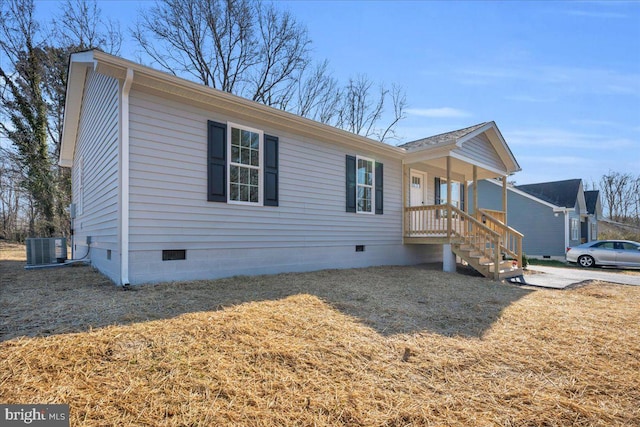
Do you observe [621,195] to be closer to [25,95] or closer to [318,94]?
[318,94]

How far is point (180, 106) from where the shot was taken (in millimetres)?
5484

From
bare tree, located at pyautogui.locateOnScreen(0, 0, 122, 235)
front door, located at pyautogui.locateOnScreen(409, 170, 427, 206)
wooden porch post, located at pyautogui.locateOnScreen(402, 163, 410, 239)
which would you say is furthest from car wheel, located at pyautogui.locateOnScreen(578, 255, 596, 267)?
bare tree, located at pyautogui.locateOnScreen(0, 0, 122, 235)

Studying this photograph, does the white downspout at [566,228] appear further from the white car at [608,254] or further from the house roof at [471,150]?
the house roof at [471,150]

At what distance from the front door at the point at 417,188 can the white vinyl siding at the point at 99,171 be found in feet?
26.8

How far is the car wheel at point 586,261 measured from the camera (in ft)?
43.6

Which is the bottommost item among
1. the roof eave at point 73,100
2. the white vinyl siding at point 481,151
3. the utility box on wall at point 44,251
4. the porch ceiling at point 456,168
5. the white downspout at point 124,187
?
the utility box on wall at point 44,251

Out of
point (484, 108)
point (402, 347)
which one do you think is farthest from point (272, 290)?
point (484, 108)

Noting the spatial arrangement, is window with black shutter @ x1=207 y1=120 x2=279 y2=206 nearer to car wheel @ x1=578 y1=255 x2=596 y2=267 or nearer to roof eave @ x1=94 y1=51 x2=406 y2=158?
roof eave @ x1=94 y1=51 x2=406 y2=158

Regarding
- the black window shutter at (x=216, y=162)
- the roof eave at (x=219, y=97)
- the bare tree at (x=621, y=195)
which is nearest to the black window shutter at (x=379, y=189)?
the roof eave at (x=219, y=97)

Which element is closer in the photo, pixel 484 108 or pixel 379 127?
pixel 484 108

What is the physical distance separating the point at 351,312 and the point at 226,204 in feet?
10.5

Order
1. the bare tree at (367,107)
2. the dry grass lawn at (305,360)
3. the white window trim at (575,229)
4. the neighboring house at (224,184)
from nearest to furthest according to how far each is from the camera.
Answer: the dry grass lawn at (305,360)
the neighboring house at (224,184)
the white window trim at (575,229)
the bare tree at (367,107)

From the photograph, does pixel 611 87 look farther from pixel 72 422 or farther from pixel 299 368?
pixel 72 422

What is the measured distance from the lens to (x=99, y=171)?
6590 mm
